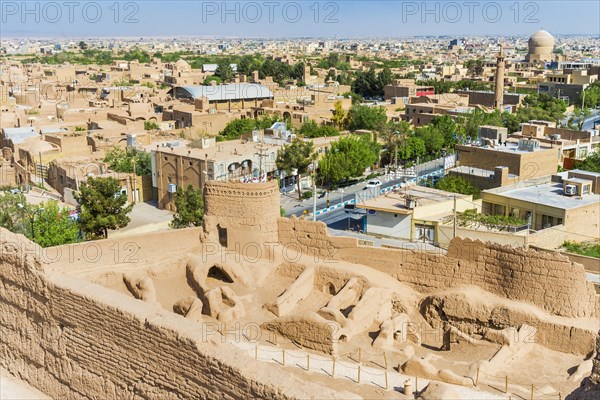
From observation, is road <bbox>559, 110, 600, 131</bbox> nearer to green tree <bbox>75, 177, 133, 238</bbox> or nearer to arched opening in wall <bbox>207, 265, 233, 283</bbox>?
green tree <bbox>75, 177, 133, 238</bbox>

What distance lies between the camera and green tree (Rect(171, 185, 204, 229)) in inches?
934

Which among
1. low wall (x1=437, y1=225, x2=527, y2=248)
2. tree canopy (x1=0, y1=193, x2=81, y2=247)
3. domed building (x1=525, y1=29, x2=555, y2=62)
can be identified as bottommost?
low wall (x1=437, y1=225, x2=527, y2=248)

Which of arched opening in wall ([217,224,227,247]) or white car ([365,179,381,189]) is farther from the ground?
arched opening in wall ([217,224,227,247])

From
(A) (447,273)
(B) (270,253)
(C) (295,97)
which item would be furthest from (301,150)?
(C) (295,97)

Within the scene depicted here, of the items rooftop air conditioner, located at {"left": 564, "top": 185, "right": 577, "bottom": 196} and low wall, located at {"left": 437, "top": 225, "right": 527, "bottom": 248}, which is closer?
low wall, located at {"left": 437, "top": 225, "right": 527, "bottom": 248}

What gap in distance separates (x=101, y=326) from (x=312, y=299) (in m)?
6.81

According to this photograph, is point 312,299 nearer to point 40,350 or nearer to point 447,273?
point 447,273

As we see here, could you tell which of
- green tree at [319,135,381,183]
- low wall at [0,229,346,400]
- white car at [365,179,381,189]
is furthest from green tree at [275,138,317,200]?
low wall at [0,229,346,400]

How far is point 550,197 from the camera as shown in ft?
80.3

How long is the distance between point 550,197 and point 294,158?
12.2 m

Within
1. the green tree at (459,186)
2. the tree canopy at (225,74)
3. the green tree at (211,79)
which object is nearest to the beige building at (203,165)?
the green tree at (459,186)

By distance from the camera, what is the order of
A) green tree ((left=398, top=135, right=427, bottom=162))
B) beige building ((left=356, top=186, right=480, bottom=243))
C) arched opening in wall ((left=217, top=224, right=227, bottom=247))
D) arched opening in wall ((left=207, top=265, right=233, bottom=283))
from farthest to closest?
green tree ((left=398, top=135, right=427, bottom=162)) < beige building ((left=356, top=186, right=480, bottom=243)) < arched opening in wall ((left=217, top=224, right=227, bottom=247)) < arched opening in wall ((left=207, top=265, right=233, bottom=283))

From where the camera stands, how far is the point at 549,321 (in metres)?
13.7

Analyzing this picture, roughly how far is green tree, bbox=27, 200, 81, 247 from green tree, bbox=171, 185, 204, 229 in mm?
3331
